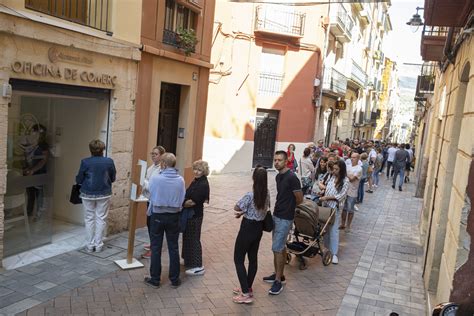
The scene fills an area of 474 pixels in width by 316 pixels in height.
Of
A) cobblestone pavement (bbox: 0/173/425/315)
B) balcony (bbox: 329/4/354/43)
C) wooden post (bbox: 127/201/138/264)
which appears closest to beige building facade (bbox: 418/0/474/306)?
cobblestone pavement (bbox: 0/173/425/315)

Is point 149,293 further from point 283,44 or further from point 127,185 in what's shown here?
point 283,44

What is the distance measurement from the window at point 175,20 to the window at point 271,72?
9.38m

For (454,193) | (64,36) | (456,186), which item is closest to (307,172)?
(454,193)

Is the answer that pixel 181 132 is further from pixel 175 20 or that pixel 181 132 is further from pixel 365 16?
pixel 365 16

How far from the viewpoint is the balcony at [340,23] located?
67.9 ft

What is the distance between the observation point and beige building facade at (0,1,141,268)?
19.4ft

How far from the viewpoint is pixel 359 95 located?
116ft

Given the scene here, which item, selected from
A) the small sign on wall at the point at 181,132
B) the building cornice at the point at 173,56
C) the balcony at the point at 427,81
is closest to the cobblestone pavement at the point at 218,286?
the small sign on wall at the point at 181,132

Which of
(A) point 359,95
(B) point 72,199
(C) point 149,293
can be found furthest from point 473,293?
(A) point 359,95

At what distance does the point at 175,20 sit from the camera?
966cm

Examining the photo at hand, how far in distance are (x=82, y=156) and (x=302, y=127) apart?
1389 cm

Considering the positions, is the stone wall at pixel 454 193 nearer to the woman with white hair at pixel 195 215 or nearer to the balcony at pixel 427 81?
the woman with white hair at pixel 195 215

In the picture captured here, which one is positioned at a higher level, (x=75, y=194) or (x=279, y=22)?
(x=279, y=22)

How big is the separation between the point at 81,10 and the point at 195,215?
3.85m
